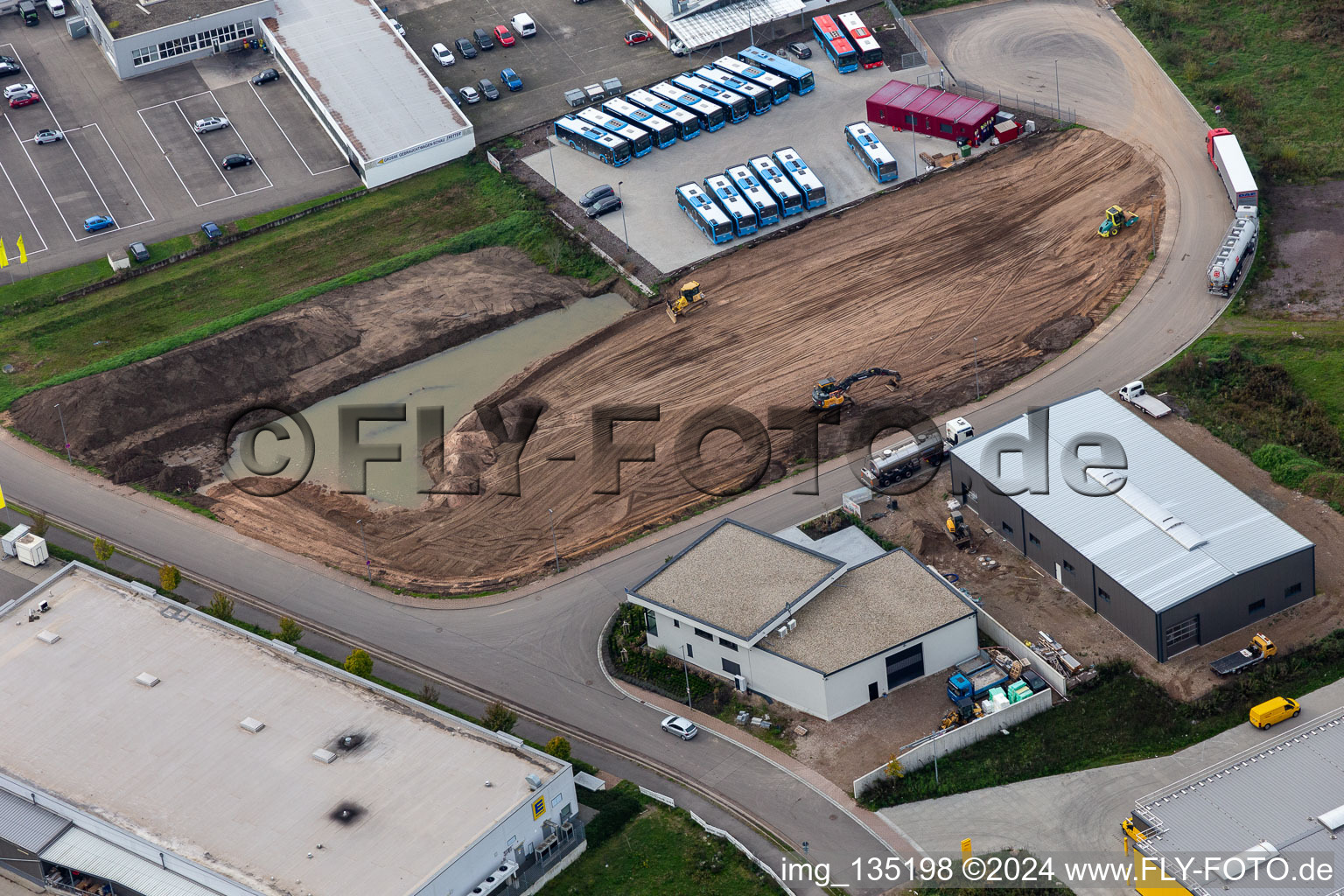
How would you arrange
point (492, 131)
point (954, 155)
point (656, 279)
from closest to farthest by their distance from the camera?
point (656, 279)
point (954, 155)
point (492, 131)

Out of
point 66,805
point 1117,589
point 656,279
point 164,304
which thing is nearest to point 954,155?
point 656,279

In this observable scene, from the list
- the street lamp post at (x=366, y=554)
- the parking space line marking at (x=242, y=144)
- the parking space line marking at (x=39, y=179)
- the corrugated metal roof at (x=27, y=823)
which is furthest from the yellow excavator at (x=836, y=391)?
the parking space line marking at (x=39, y=179)

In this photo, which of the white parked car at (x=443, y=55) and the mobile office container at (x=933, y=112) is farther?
the white parked car at (x=443, y=55)

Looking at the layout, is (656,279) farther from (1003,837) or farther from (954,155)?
(1003,837)

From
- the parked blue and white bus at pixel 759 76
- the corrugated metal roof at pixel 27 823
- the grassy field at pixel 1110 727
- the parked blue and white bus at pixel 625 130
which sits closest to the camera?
the corrugated metal roof at pixel 27 823

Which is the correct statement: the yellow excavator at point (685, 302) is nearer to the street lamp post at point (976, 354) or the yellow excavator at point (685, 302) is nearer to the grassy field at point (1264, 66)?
the street lamp post at point (976, 354)

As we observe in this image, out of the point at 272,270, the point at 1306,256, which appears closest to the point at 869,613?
the point at 1306,256

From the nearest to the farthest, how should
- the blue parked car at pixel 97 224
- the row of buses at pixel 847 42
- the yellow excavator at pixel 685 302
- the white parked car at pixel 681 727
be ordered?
the white parked car at pixel 681 727 < the yellow excavator at pixel 685 302 < the blue parked car at pixel 97 224 < the row of buses at pixel 847 42
